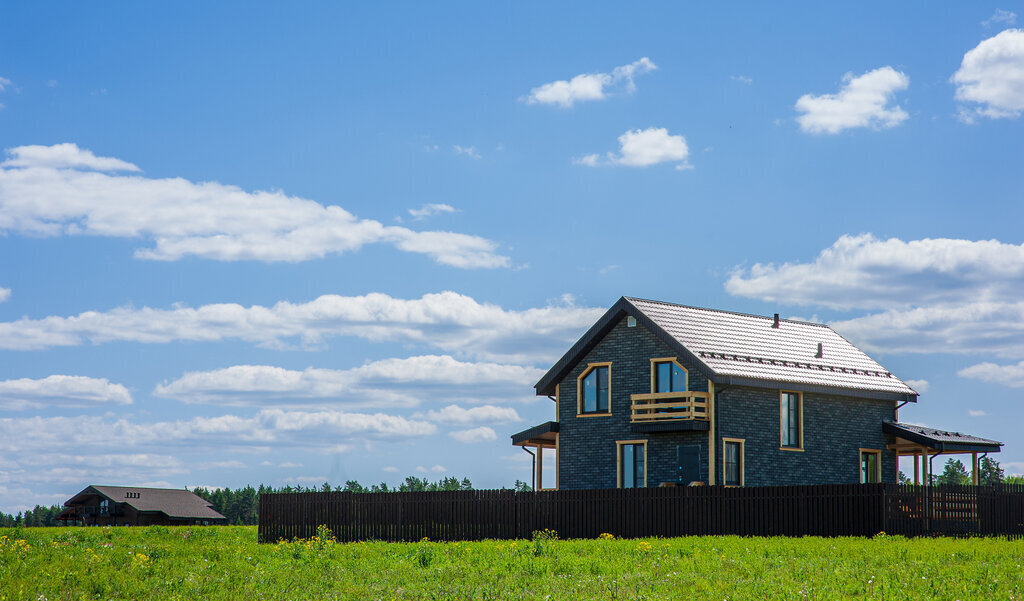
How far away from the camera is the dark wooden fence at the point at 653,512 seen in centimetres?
2466

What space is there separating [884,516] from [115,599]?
16.5 metres

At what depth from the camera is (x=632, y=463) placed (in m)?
34.7

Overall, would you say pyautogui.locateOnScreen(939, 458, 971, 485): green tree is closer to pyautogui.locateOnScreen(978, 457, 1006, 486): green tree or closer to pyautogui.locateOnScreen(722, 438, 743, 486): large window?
pyautogui.locateOnScreen(978, 457, 1006, 486): green tree

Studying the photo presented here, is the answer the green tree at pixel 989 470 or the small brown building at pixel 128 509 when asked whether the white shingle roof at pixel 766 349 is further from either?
the small brown building at pixel 128 509

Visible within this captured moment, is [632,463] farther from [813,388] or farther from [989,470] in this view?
[989,470]

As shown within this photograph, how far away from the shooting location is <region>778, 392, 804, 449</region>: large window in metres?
34.4

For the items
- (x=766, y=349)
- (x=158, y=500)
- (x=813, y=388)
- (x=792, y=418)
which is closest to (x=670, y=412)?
(x=792, y=418)

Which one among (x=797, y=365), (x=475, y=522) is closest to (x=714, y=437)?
(x=797, y=365)

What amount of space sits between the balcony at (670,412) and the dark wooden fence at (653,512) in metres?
5.27

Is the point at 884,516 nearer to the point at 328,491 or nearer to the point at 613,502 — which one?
the point at 613,502

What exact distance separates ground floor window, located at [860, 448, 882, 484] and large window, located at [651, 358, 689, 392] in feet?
24.9

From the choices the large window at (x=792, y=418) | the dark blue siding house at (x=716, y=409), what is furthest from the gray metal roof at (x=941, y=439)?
the large window at (x=792, y=418)

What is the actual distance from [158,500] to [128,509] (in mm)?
2993

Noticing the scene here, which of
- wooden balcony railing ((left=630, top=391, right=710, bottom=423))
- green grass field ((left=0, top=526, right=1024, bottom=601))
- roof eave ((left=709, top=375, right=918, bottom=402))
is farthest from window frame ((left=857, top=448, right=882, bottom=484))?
green grass field ((left=0, top=526, right=1024, bottom=601))
